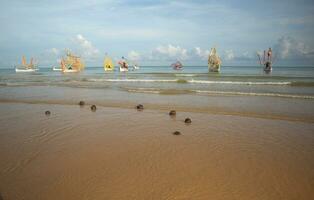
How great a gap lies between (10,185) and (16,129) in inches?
185

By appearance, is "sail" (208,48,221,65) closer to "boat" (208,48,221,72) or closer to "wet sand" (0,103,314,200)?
"boat" (208,48,221,72)

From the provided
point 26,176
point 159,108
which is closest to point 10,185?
point 26,176

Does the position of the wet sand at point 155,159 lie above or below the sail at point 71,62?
below

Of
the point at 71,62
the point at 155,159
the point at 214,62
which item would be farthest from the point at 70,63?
the point at 155,159

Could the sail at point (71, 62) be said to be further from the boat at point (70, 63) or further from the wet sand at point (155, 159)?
the wet sand at point (155, 159)

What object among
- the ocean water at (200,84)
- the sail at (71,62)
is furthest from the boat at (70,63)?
the ocean water at (200,84)

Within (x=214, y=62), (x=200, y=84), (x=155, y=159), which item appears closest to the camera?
(x=155, y=159)

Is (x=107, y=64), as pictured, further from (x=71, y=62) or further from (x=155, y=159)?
(x=155, y=159)

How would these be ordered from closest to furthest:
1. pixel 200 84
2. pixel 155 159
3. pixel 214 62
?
pixel 155 159
pixel 200 84
pixel 214 62

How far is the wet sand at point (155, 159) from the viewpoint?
174 inches

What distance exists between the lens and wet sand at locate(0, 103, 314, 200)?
14.5ft

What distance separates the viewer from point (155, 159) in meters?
5.86

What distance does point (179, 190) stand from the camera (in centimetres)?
438

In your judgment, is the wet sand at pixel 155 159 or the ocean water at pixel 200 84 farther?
the ocean water at pixel 200 84
